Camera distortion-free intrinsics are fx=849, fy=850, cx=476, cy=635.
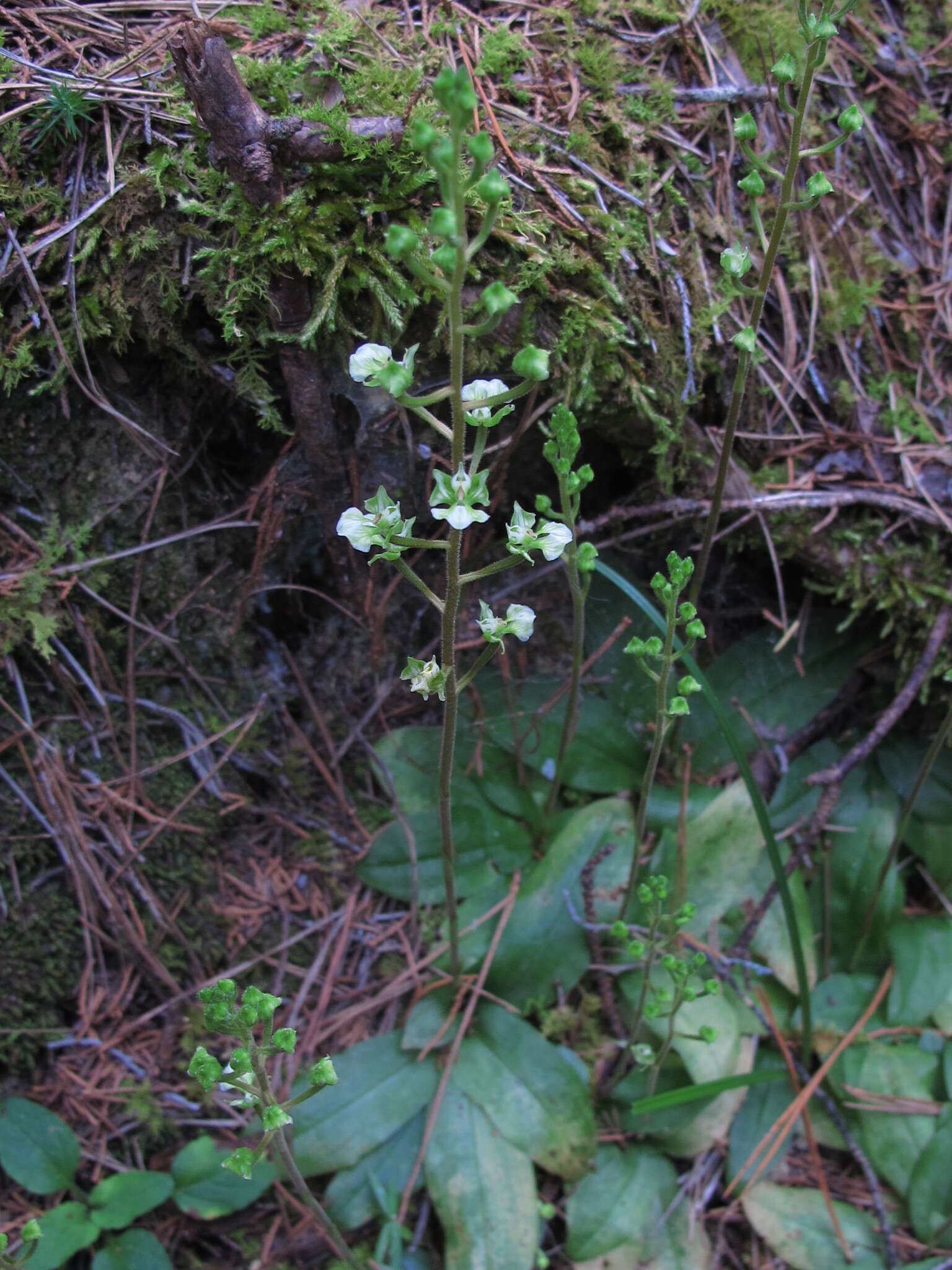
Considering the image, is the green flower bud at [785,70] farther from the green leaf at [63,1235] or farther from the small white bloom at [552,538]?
the green leaf at [63,1235]

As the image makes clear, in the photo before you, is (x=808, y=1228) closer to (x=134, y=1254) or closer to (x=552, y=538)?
(x=134, y=1254)

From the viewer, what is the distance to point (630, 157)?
2506mm

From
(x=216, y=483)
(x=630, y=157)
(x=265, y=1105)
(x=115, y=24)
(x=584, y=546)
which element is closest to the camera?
(x=265, y=1105)

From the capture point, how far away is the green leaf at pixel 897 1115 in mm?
2562

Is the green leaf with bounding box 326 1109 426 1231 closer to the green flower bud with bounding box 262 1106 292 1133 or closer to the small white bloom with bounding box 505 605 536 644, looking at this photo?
the green flower bud with bounding box 262 1106 292 1133

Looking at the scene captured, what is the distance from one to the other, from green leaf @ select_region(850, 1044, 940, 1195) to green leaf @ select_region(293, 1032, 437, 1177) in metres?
1.35

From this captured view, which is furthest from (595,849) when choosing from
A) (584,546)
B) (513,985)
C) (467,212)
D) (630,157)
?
(630,157)

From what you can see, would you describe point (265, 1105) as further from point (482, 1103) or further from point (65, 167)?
point (65, 167)

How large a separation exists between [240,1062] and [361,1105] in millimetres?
1153

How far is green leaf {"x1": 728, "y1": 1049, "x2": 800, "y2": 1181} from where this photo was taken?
2.60 meters

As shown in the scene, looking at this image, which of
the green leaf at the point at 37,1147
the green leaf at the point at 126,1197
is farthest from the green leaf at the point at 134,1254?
the green leaf at the point at 37,1147

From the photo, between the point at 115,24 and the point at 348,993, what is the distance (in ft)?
9.76

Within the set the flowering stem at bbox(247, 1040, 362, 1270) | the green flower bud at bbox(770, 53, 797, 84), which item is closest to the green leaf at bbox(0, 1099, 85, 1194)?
the flowering stem at bbox(247, 1040, 362, 1270)

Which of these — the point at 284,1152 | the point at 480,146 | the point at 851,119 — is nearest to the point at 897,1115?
the point at 284,1152
